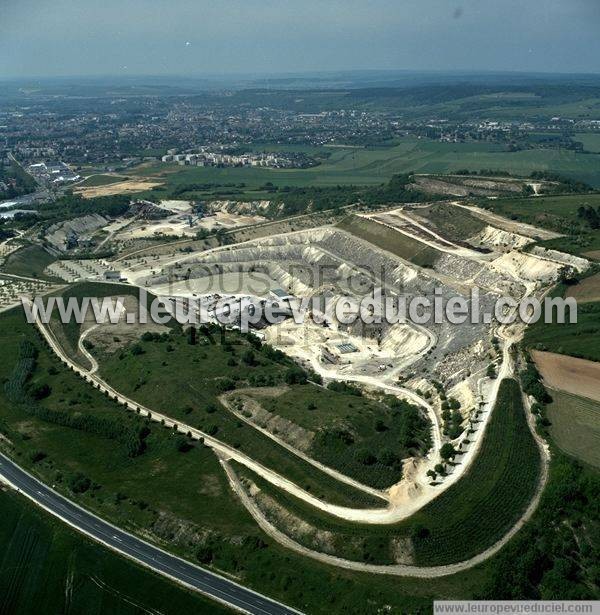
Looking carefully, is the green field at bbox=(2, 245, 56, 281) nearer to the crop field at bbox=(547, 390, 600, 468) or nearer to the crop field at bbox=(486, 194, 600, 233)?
the crop field at bbox=(486, 194, 600, 233)

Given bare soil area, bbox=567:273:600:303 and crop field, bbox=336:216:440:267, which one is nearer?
bare soil area, bbox=567:273:600:303

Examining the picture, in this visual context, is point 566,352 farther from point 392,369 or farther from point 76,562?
point 76,562

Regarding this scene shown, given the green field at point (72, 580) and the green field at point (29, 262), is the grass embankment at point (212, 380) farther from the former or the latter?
the green field at point (29, 262)

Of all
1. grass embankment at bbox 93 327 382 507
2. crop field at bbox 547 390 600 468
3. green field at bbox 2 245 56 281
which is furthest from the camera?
green field at bbox 2 245 56 281

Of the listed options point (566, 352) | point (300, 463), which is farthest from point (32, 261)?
point (566, 352)

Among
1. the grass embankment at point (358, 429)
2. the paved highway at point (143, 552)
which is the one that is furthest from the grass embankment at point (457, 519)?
the paved highway at point (143, 552)

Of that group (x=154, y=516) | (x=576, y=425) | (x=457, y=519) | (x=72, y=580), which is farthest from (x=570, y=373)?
(x=72, y=580)

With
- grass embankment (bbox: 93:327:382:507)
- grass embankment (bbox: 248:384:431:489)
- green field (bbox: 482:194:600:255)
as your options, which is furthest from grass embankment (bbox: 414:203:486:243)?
grass embankment (bbox: 248:384:431:489)
